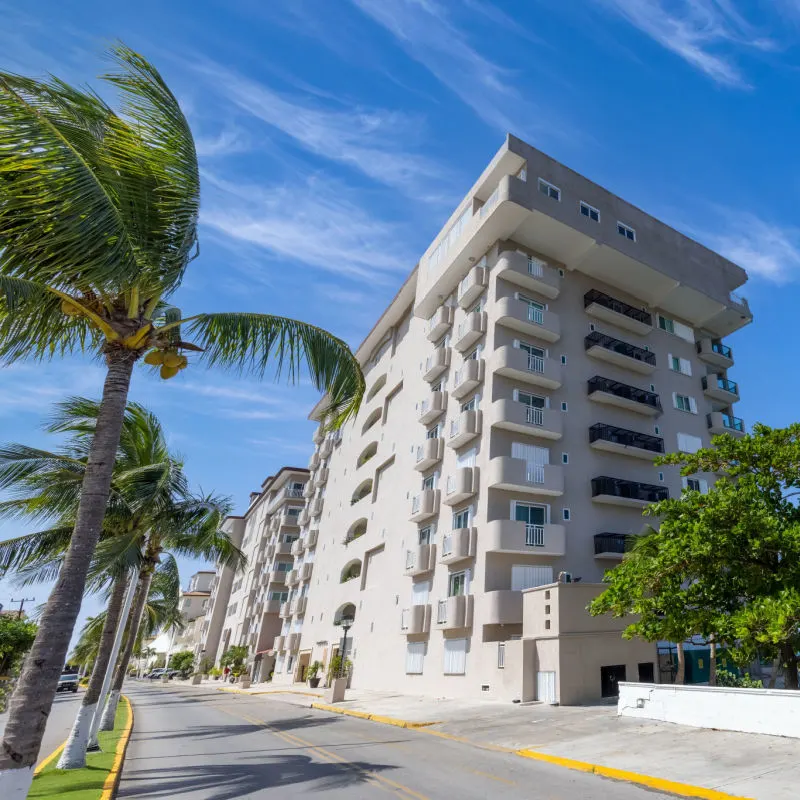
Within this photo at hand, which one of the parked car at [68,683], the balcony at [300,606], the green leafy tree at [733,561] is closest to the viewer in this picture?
the green leafy tree at [733,561]

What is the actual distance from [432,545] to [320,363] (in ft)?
74.0

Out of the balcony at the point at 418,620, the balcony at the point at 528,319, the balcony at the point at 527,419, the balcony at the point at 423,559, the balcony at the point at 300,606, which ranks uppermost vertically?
the balcony at the point at 528,319

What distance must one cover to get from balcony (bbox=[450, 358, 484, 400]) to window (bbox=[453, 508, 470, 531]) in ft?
21.9

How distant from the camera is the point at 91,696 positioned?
13359mm

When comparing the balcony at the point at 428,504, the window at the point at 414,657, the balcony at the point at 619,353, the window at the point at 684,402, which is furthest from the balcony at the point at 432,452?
the window at the point at 684,402

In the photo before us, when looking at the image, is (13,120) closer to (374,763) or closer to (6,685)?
(374,763)

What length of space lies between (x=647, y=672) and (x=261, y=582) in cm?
5607

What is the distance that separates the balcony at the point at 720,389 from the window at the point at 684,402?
196cm

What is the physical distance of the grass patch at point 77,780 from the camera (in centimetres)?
895

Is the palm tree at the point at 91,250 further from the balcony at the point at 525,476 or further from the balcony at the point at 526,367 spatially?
the balcony at the point at 526,367

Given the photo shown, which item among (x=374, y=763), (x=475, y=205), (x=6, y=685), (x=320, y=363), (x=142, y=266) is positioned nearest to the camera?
(x=142, y=266)

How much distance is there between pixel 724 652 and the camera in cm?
1480

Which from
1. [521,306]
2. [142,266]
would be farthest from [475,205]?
[142,266]

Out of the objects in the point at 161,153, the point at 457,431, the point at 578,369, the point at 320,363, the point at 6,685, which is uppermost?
the point at 578,369
